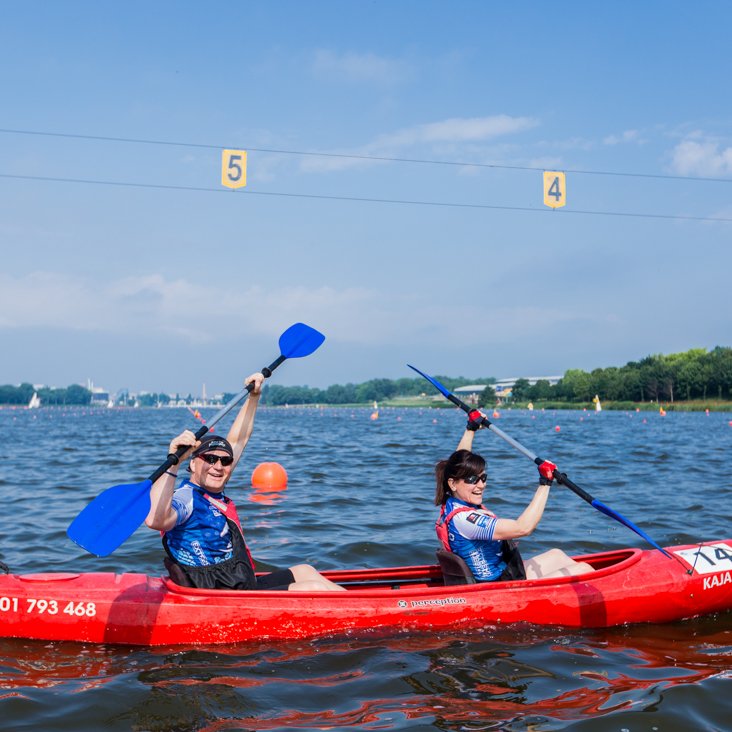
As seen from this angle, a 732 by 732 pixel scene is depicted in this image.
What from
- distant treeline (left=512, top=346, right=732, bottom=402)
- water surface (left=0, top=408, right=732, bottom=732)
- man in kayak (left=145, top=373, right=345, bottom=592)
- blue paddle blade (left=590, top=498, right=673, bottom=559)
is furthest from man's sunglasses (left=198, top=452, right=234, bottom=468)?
distant treeline (left=512, top=346, right=732, bottom=402)

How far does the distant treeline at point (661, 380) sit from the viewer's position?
77.2 meters

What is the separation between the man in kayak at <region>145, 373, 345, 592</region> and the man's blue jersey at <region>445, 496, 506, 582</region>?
914mm

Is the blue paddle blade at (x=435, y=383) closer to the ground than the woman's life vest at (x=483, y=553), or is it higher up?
higher up

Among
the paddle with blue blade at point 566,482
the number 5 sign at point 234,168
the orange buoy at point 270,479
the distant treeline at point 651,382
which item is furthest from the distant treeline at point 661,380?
the paddle with blue blade at point 566,482

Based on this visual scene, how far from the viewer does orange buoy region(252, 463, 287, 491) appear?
41.1ft

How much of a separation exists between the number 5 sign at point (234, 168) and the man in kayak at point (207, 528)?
11.2 metres

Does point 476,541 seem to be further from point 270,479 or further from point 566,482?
point 270,479

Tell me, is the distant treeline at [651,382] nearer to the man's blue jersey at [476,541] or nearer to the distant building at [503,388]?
the distant building at [503,388]

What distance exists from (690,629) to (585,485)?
24.9ft

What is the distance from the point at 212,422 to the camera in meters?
5.31

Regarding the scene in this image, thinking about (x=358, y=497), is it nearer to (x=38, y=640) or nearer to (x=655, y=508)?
(x=655, y=508)

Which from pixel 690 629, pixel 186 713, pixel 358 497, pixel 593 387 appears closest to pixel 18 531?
pixel 358 497

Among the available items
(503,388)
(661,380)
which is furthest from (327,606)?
(503,388)

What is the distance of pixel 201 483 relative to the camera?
480 cm
